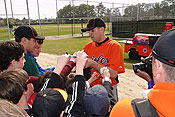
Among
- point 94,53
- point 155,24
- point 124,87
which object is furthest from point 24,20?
point 94,53

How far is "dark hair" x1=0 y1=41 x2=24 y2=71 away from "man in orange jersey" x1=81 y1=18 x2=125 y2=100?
1.07 meters

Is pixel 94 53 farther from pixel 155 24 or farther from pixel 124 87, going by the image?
pixel 155 24

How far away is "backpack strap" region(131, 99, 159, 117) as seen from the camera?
97cm

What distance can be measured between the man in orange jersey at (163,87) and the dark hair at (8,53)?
159 centimetres

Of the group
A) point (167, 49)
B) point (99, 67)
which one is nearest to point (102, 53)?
point (99, 67)

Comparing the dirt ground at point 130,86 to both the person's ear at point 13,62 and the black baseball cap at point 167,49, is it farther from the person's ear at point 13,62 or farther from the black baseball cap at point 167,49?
the black baseball cap at point 167,49

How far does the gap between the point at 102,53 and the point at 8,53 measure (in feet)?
5.02

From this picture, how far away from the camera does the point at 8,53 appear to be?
210 centimetres

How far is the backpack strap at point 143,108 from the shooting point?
971 mm

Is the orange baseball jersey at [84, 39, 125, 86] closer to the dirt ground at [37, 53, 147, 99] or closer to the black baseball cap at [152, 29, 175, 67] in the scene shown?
the black baseball cap at [152, 29, 175, 67]

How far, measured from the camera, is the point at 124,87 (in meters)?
5.56

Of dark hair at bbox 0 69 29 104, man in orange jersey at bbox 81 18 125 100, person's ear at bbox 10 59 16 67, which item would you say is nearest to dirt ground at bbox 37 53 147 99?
man in orange jersey at bbox 81 18 125 100

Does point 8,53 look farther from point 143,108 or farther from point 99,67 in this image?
point 143,108

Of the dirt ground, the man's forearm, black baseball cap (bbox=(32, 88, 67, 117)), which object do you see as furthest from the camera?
the dirt ground
